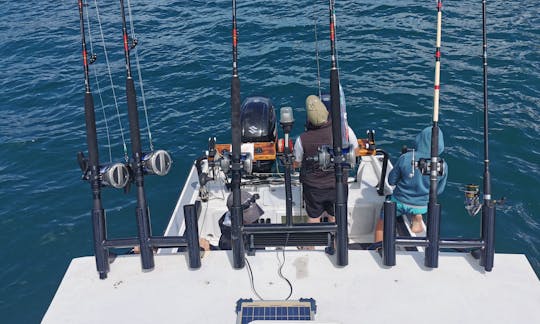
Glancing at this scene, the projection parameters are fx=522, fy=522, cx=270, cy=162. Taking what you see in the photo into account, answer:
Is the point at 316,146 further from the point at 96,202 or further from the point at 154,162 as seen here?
the point at 96,202

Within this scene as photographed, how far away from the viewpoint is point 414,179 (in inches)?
226

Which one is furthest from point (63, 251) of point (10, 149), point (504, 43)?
point (504, 43)

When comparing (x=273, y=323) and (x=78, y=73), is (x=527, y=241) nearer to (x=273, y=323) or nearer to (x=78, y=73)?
(x=273, y=323)

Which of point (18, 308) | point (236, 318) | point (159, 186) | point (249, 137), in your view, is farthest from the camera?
point (159, 186)

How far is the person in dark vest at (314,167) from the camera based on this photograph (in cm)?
547

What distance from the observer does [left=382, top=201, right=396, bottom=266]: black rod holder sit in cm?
378

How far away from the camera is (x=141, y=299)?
12.1 ft

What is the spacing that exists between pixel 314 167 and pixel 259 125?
8.04 ft

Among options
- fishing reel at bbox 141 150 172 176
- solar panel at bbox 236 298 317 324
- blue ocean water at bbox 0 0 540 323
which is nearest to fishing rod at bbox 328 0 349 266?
solar panel at bbox 236 298 317 324

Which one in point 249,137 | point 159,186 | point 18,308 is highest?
point 249,137

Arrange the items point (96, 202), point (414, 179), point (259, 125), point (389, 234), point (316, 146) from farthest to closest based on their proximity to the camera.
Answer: point (259, 125) < point (414, 179) < point (316, 146) < point (96, 202) < point (389, 234)

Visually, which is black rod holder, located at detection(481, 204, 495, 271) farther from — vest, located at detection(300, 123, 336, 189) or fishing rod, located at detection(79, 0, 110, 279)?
fishing rod, located at detection(79, 0, 110, 279)

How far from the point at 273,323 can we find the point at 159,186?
21.7 feet

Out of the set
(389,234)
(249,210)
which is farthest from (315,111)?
(389,234)
